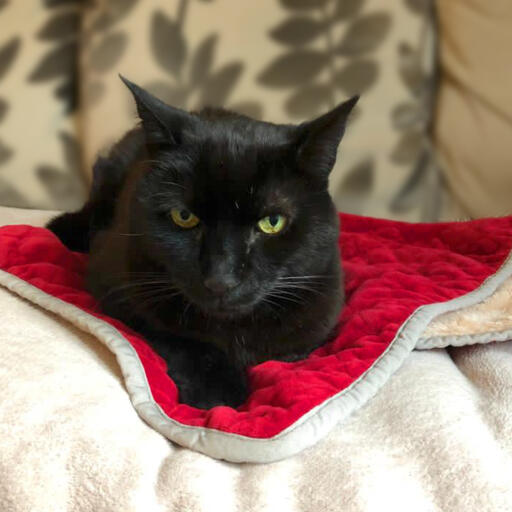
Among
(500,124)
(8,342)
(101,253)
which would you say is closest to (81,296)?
(101,253)

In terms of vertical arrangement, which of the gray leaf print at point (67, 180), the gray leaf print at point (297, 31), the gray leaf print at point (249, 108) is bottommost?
the gray leaf print at point (67, 180)

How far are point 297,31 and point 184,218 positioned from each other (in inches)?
31.9

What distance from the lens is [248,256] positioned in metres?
0.88

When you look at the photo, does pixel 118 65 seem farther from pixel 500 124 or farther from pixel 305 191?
pixel 500 124

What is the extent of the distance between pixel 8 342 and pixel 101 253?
0.91 ft

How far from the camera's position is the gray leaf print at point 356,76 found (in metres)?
1.50

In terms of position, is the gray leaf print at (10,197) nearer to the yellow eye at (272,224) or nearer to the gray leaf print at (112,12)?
the gray leaf print at (112,12)

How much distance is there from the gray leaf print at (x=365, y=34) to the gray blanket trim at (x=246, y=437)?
A: 72 cm

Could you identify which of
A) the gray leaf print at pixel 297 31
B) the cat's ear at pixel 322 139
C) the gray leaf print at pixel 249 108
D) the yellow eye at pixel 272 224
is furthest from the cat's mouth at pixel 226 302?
the gray leaf print at pixel 297 31

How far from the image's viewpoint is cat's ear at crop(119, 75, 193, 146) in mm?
882

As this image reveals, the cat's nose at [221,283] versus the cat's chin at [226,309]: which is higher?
the cat's nose at [221,283]

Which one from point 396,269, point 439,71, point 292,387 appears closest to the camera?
point 292,387

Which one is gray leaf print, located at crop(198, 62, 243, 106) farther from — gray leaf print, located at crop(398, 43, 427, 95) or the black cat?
the black cat

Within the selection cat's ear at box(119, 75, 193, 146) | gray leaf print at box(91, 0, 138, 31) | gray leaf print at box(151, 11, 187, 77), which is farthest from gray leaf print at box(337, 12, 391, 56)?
cat's ear at box(119, 75, 193, 146)
